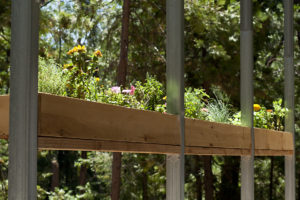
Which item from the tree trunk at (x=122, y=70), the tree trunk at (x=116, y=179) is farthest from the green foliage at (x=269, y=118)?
the tree trunk at (x=116, y=179)

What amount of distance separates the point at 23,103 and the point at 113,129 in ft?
1.94

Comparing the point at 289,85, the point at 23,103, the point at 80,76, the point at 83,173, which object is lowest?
the point at 83,173

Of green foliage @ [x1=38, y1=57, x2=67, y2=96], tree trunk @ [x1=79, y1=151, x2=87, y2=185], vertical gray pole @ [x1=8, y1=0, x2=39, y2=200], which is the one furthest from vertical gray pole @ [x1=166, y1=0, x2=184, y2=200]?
tree trunk @ [x1=79, y1=151, x2=87, y2=185]

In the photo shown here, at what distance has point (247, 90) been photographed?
3.91 meters

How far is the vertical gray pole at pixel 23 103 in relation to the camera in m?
1.67

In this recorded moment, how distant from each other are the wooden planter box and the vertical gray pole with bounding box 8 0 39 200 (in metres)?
0.07

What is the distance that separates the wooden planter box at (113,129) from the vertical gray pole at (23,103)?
0.07 meters

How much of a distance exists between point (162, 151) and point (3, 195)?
20.7 ft

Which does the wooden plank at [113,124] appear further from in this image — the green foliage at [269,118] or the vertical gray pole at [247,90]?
the green foliage at [269,118]

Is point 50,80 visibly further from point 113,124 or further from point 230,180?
point 230,180

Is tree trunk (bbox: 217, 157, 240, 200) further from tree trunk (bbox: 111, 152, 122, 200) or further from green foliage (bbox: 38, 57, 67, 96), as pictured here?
green foliage (bbox: 38, 57, 67, 96)

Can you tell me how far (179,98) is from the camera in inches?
106

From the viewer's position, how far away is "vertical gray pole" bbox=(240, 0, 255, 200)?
3.74 metres

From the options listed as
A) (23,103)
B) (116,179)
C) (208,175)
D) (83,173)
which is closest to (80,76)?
(23,103)
